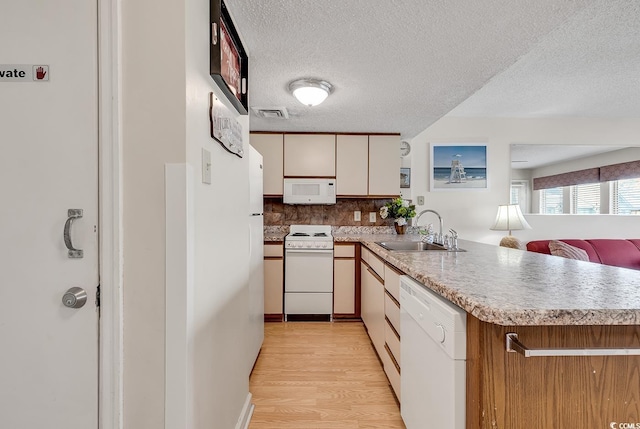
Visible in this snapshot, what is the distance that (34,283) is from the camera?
830mm

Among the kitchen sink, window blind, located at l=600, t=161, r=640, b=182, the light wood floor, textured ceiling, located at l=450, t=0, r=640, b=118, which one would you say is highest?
textured ceiling, located at l=450, t=0, r=640, b=118

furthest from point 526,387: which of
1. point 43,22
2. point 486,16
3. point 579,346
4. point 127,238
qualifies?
point 43,22

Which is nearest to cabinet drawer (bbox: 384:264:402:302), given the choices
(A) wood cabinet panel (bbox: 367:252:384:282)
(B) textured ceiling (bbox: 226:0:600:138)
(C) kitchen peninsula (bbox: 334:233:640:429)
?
(A) wood cabinet panel (bbox: 367:252:384:282)

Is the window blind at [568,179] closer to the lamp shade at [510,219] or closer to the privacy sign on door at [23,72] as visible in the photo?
the lamp shade at [510,219]

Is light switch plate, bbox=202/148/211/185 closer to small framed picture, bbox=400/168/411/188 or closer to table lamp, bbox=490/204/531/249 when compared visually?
small framed picture, bbox=400/168/411/188

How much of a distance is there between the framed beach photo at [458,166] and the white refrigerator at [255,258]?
99.7 inches

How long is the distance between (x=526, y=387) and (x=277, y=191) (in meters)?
2.87

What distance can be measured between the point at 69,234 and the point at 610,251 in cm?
447

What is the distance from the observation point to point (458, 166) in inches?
146

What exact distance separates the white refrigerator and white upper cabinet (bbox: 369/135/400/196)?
1.60 metres

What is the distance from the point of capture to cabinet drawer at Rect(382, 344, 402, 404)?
1.60 meters

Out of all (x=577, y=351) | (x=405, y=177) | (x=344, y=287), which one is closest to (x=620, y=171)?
(x=405, y=177)

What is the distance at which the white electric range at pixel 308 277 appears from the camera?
9.77 ft

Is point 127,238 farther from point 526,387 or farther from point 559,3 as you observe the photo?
point 559,3
